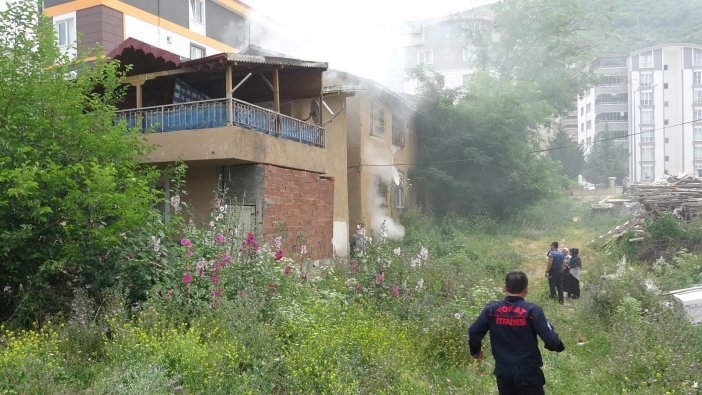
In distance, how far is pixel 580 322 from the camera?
414 inches

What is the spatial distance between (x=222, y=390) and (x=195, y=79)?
10.5 m

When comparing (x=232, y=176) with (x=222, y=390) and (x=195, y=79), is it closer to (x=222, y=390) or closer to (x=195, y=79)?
(x=195, y=79)

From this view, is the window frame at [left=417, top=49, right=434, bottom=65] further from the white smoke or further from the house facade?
the white smoke

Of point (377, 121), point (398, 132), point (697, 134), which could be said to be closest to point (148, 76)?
point (377, 121)

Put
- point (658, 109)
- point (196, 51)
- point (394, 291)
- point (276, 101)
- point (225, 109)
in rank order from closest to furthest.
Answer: point (394, 291), point (225, 109), point (276, 101), point (196, 51), point (658, 109)

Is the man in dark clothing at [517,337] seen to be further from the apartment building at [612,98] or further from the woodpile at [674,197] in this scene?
the apartment building at [612,98]

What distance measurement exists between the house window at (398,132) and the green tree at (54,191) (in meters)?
15.0

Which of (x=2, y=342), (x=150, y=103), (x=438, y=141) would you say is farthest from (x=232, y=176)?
(x=438, y=141)

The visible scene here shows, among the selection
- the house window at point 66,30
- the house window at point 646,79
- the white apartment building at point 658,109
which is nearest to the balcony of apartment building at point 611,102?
the white apartment building at point 658,109

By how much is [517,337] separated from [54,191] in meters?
5.79

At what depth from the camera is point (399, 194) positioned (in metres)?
22.7

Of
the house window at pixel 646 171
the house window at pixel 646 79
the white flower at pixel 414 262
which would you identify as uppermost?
the house window at pixel 646 79

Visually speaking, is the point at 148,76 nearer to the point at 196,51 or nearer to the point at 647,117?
the point at 196,51

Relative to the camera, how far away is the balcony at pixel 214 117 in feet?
38.9
